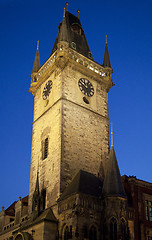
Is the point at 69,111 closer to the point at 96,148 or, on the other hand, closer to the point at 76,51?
the point at 96,148

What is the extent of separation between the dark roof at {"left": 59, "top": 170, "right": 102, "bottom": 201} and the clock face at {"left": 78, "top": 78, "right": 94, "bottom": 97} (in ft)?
36.2

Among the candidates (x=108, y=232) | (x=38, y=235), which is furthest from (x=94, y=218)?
(x=38, y=235)

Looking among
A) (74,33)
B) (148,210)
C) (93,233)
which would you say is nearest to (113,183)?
(93,233)

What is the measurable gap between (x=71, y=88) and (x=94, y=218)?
1558 cm

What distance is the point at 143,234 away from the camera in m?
31.6

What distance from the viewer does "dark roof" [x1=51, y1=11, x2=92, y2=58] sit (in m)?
43.4

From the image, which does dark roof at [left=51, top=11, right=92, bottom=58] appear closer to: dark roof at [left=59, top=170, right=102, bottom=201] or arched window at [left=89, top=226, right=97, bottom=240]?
dark roof at [left=59, top=170, right=102, bottom=201]

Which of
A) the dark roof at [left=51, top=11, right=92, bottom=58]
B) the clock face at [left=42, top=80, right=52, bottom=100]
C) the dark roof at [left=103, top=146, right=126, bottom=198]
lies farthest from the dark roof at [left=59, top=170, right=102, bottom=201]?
the dark roof at [left=51, top=11, right=92, bottom=58]

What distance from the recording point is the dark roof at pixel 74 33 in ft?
142

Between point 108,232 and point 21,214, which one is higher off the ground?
point 21,214

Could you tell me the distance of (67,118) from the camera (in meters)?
36.6

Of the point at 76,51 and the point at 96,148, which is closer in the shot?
the point at 96,148

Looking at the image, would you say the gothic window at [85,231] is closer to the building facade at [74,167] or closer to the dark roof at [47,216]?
the building facade at [74,167]

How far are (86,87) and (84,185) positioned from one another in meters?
13.9
